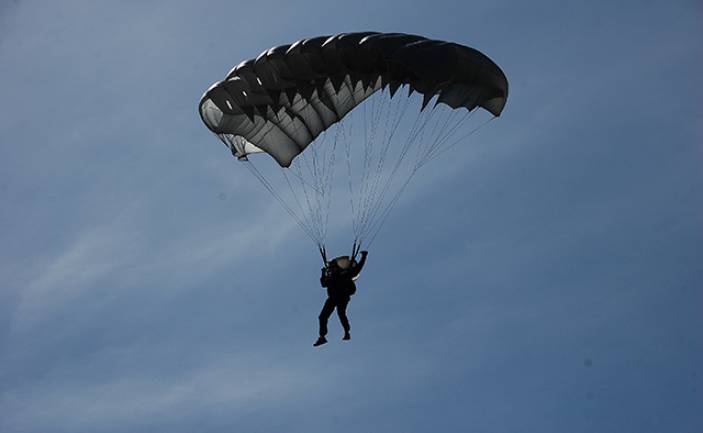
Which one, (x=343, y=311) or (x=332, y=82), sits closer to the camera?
(x=343, y=311)

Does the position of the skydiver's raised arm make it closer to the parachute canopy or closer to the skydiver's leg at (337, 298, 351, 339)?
the skydiver's leg at (337, 298, 351, 339)

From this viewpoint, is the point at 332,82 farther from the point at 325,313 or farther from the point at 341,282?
the point at 325,313

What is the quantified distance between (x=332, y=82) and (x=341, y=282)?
4.64 m

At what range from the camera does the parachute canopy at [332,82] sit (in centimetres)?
3094

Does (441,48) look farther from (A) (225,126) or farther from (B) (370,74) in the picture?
(A) (225,126)

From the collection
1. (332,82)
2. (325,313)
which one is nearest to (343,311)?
(325,313)

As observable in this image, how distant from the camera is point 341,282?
31.8 metres

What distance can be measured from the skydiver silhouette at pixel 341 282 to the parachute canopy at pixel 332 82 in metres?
3.94

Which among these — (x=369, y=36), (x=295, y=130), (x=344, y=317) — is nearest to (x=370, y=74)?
(x=369, y=36)

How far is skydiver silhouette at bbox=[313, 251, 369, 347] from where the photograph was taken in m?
31.8

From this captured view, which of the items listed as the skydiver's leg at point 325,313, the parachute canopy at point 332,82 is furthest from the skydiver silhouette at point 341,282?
the parachute canopy at point 332,82

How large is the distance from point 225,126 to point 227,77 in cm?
166

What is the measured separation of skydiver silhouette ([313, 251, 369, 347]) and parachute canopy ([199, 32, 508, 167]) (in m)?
3.94

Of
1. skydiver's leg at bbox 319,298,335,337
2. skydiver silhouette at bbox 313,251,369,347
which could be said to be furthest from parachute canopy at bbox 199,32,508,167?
skydiver's leg at bbox 319,298,335,337
